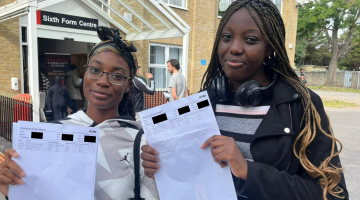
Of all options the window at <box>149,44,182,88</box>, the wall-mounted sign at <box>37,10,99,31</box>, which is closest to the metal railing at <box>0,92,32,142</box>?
the wall-mounted sign at <box>37,10,99,31</box>

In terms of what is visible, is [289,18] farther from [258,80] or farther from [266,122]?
[266,122]

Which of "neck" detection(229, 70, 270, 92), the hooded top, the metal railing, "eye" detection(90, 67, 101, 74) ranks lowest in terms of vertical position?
the metal railing

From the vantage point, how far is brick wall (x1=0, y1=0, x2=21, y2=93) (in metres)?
7.43

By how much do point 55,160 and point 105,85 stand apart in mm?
522

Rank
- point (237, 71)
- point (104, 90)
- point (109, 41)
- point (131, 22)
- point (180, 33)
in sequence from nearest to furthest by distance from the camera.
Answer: point (237, 71) → point (104, 90) → point (109, 41) → point (180, 33) → point (131, 22)

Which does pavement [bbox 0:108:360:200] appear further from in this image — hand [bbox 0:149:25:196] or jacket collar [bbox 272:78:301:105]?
jacket collar [bbox 272:78:301:105]

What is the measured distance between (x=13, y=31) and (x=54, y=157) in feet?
26.1

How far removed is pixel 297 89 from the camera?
125cm

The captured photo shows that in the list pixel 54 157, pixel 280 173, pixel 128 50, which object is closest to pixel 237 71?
pixel 280 173

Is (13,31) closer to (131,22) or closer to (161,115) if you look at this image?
(131,22)

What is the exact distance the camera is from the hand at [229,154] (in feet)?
→ 3.51

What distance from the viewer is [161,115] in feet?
3.82

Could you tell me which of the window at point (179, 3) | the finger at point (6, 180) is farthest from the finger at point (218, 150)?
the window at point (179, 3)

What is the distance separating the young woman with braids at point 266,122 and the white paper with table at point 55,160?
265mm
